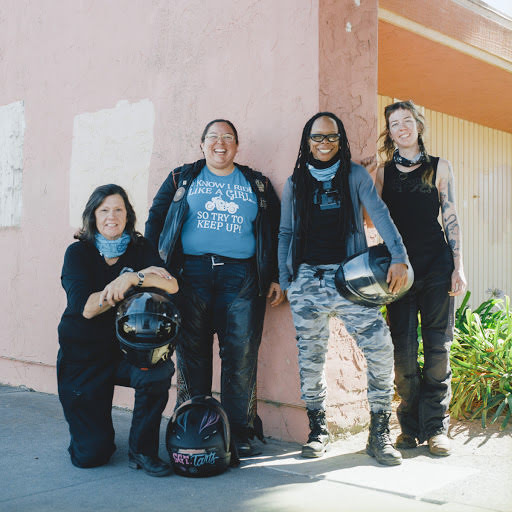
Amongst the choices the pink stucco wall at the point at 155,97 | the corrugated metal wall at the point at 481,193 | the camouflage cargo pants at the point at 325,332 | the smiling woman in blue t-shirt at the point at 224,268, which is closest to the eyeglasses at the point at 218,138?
the smiling woman in blue t-shirt at the point at 224,268

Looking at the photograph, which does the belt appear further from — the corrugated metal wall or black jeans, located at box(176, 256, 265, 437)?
the corrugated metal wall

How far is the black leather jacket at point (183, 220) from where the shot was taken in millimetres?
4250

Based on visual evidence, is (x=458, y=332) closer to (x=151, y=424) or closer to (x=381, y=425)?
(x=381, y=425)

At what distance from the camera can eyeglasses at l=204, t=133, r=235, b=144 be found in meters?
4.23

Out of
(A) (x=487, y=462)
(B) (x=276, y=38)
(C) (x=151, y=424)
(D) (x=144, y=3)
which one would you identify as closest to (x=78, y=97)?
(D) (x=144, y=3)

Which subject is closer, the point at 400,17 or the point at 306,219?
the point at 306,219

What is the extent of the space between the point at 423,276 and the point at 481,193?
5.01 m

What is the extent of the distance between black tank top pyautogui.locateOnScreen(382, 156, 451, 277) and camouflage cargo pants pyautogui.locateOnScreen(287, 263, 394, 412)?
0.49 meters

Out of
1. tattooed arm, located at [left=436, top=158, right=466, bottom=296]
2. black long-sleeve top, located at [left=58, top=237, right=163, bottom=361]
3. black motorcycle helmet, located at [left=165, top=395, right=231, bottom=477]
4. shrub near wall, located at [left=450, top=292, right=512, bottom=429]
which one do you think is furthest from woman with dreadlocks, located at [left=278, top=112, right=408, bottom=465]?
shrub near wall, located at [left=450, top=292, right=512, bottom=429]

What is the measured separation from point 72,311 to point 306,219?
1.52 meters

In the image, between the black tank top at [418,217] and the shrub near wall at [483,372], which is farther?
the shrub near wall at [483,372]

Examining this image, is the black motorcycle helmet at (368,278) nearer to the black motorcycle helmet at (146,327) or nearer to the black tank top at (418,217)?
the black tank top at (418,217)

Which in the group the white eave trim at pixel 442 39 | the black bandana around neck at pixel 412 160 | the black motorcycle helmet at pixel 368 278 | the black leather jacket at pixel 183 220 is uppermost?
the white eave trim at pixel 442 39

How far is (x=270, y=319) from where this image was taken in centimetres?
461
